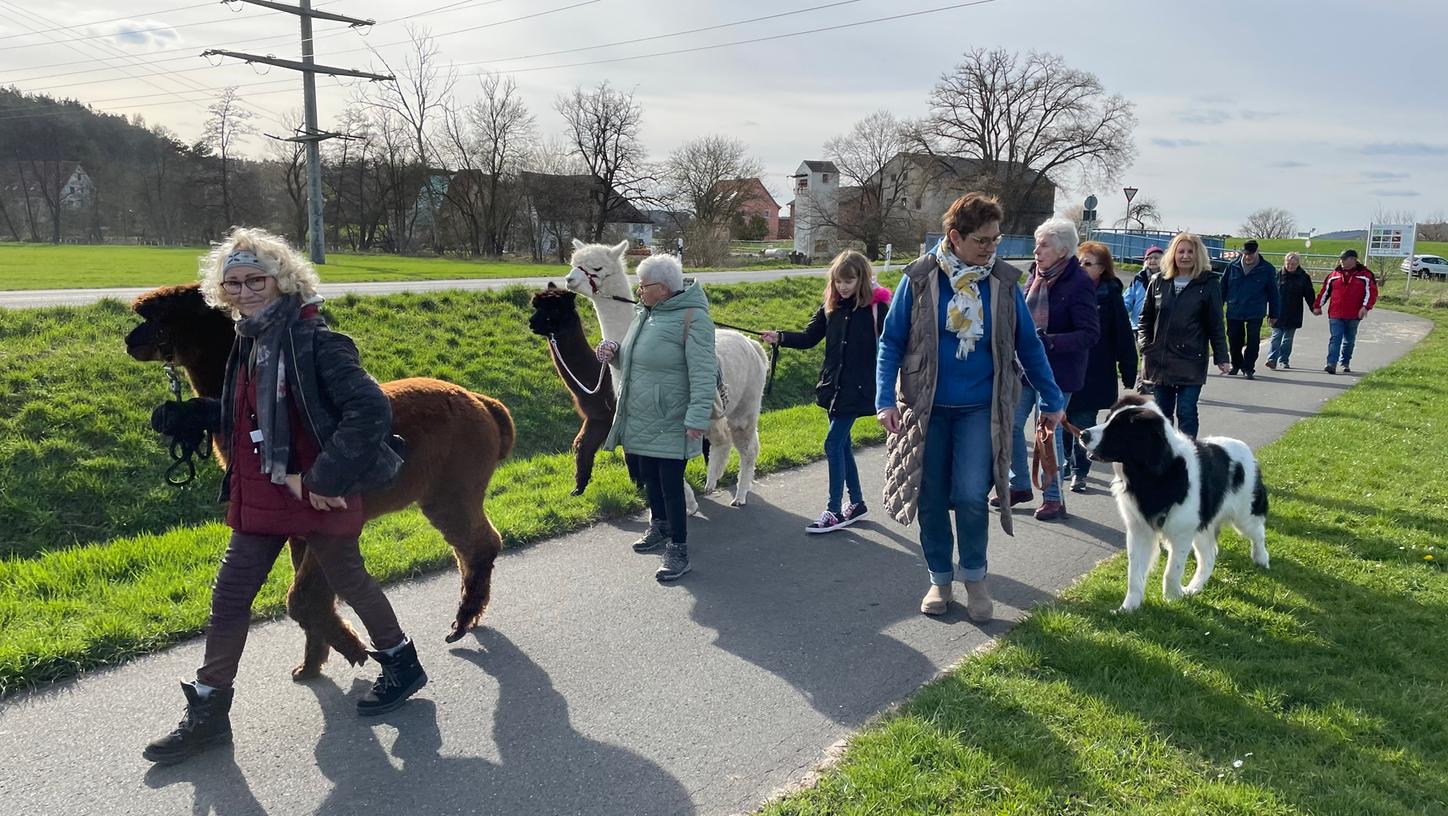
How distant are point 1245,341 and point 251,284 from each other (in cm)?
→ 1465

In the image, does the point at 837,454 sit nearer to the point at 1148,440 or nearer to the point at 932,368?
the point at 932,368

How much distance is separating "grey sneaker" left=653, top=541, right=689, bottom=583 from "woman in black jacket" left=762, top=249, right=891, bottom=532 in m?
1.16

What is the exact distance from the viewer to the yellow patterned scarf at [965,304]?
13.4ft

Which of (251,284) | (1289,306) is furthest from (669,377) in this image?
(1289,306)

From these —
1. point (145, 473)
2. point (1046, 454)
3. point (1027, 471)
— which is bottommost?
point (145, 473)

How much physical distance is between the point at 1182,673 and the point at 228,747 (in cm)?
396

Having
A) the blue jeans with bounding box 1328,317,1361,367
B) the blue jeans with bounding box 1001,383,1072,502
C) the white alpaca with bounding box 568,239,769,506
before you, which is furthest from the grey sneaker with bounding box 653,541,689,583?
the blue jeans with bounding box 1328,317,1361,367

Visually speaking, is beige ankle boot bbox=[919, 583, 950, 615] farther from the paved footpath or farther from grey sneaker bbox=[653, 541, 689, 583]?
grey sneaker bbox=[653, 541, 689, 583]

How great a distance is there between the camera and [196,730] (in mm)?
3117

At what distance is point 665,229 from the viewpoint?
5094 centimetres

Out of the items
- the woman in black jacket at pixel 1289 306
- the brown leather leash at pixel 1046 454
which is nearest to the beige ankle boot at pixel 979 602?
the brown leather leash at pixel 1046 454

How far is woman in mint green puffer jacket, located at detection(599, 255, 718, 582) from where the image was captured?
498 centimetres

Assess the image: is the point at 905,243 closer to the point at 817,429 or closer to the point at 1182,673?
the point at 817,429

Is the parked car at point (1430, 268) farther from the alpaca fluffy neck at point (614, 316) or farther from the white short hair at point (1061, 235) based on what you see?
the alpaca fluffy neck at point (614, 316)
